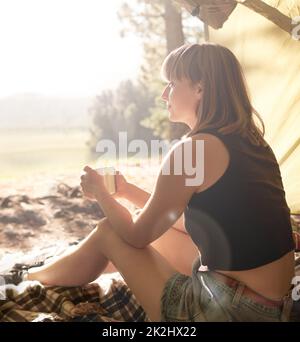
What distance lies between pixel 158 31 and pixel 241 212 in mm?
4334

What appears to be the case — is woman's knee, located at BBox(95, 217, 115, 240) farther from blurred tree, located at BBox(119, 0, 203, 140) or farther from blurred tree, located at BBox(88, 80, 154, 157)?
blurred tree, located at BBox(88, 80, 154, 157)

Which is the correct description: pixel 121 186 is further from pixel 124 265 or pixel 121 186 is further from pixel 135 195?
pixel 124 265

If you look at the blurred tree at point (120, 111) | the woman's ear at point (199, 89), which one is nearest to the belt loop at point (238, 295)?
the woman's ear at point (199, 89)

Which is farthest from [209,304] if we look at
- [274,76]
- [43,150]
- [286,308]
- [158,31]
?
[43,150]

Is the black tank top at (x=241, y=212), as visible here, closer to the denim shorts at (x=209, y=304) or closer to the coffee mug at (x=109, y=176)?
the denim shorts at (x=209, y=304)

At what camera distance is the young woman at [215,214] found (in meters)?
1.09

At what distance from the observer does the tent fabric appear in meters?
2.12

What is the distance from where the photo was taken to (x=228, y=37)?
7.74 feet

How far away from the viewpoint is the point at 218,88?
115 cm

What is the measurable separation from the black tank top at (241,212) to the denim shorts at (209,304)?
2.2 inches

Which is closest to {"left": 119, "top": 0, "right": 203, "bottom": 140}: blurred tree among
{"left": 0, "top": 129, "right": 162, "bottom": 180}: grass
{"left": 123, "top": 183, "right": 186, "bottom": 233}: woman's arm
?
{"left": 0, "top": 129, "right": 162, "bottom": 180}: grass
